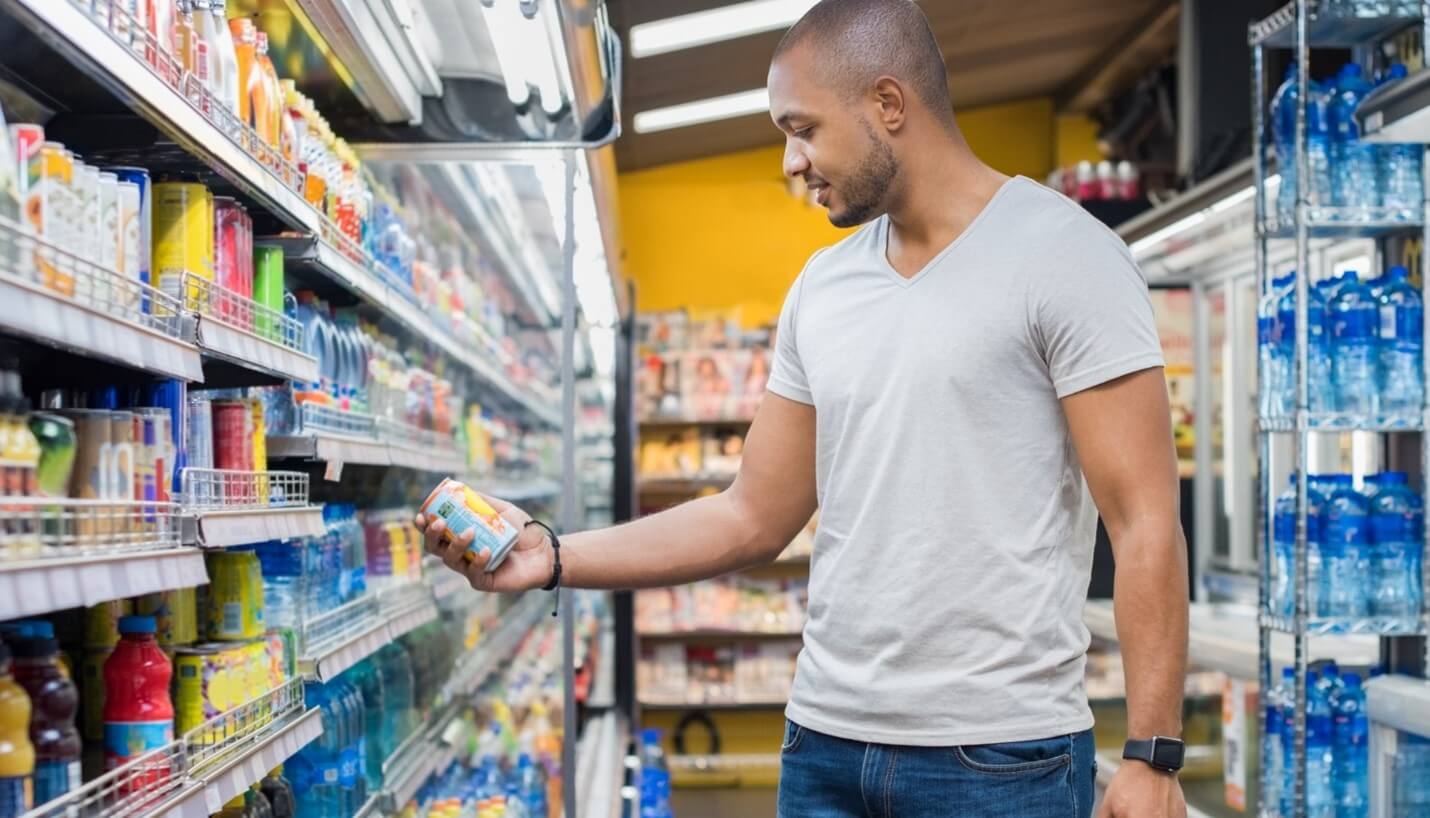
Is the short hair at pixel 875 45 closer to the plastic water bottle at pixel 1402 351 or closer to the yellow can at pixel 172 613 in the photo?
the yellow can at pixel 172 613

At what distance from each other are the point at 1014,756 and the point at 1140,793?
0.50 feet

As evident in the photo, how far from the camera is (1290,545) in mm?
4078

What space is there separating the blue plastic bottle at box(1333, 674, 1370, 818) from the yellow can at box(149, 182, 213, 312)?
333 cm

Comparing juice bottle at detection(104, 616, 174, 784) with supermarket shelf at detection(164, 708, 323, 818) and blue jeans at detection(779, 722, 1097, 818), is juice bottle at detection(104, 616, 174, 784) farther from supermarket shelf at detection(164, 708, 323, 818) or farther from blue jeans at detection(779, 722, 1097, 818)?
blue jeans at detection(779, 722, 1097, 818)

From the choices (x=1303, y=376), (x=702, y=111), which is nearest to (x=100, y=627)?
(x=1303, y=376)

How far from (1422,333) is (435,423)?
8.80 ft

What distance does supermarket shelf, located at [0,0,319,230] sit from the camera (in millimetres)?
1373

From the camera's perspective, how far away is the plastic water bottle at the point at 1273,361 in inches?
161

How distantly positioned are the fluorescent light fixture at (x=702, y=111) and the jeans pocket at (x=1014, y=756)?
7.64 metres

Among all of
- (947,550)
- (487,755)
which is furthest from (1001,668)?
(487,755)

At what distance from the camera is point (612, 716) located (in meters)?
7.22

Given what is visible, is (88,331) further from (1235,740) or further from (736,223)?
(736,223)

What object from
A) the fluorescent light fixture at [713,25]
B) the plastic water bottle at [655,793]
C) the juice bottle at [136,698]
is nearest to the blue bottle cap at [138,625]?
the juice bottle at [136,698]

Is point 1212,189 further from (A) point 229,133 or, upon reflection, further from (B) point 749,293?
(B) point 749,293
